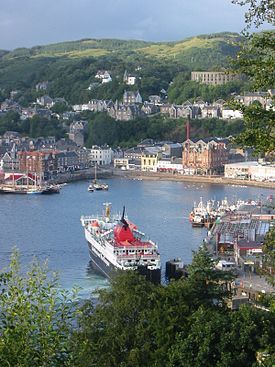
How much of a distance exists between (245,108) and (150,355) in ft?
6.53

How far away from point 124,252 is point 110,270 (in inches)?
10.3

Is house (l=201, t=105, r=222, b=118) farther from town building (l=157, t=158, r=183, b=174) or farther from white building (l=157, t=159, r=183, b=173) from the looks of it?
white building (l=157, t=159, r=183, b=173)

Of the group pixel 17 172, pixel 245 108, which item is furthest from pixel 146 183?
pixel 245 108

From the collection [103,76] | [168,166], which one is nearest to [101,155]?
[168,166]

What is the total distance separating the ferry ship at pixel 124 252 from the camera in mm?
10008

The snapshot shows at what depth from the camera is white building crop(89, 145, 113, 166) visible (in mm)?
25109

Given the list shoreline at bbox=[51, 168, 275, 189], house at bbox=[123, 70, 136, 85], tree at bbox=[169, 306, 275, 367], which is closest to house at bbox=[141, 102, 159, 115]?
house at bbox=[123, 70, 136, 85]

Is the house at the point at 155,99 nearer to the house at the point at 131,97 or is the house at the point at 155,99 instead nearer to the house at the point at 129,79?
the house at the point at 131,97

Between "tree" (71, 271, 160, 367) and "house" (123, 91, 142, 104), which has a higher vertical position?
"house" (123, 91, 142, 104)

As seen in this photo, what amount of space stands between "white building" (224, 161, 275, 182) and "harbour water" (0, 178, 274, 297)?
0.91m

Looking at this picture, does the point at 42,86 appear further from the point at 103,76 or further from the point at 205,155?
the point at 205,155

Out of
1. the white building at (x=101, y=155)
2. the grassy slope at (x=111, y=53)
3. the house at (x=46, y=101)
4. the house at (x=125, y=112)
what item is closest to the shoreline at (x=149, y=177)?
the white building at (x=101, y=155)

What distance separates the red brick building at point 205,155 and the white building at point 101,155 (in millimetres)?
2310

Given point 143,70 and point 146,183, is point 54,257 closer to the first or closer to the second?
point 146,183
